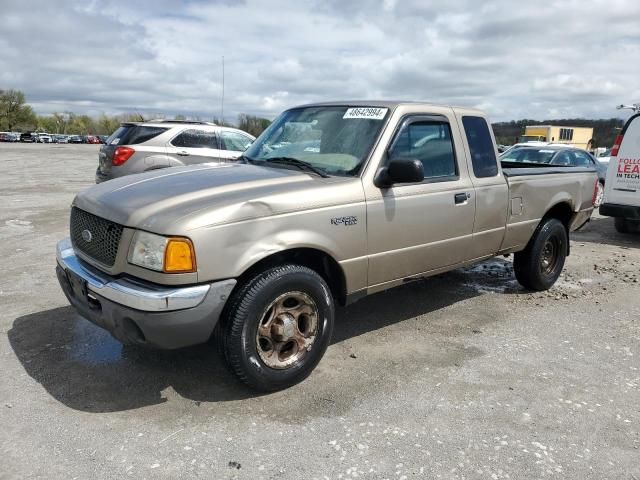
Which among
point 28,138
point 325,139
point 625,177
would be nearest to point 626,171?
point 625,177

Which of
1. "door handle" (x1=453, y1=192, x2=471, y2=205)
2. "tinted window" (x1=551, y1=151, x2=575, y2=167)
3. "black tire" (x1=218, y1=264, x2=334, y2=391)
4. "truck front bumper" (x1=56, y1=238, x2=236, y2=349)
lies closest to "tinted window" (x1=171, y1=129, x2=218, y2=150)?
"door handle" (x1=453, y1=192, x2=471, y2=205)

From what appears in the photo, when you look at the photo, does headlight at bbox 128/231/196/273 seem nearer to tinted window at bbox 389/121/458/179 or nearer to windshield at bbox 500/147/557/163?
tinted window at bbox 389/121/458/179

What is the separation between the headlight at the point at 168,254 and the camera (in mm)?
3016

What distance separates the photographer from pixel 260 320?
333 centimetres

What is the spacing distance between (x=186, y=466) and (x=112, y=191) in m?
1.94

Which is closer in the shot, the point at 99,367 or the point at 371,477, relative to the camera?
the point at 371,477

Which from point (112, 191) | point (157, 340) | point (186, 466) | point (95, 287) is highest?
point (112, 191)

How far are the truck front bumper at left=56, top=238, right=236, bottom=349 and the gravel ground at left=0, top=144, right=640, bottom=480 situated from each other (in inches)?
20.8

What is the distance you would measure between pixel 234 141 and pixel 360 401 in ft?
25.2

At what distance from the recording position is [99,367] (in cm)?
382

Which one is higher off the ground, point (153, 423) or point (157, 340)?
point (157, 340)

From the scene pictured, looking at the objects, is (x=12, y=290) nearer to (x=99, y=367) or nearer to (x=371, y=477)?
(x=99, y=367)

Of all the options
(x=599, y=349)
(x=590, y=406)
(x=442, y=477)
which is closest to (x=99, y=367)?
(x=442, y=477)

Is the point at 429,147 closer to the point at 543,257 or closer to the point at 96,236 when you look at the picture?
the point at 543,257
